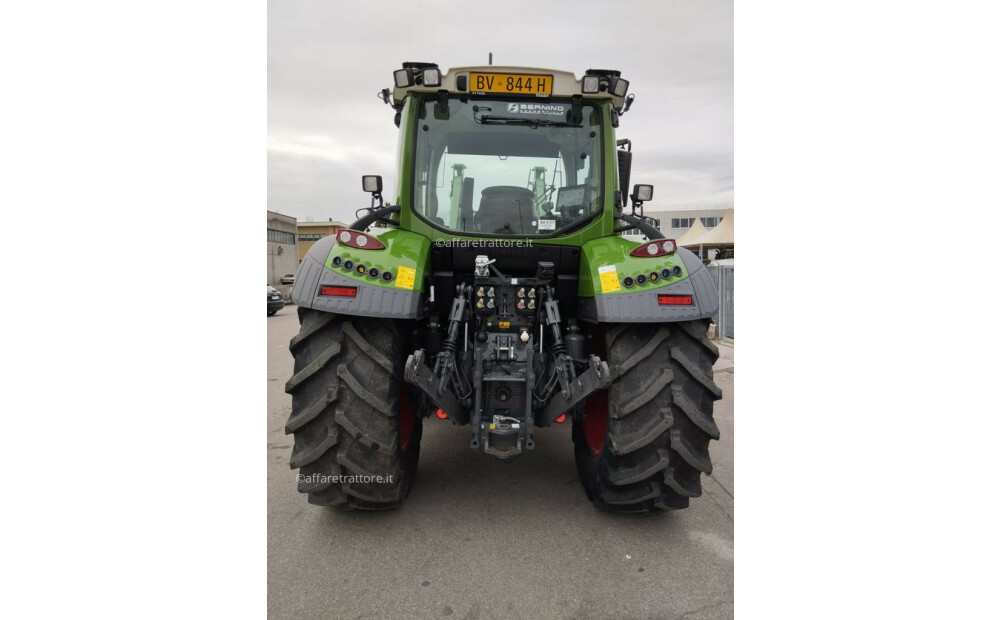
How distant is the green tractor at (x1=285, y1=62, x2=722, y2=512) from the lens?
2.37m

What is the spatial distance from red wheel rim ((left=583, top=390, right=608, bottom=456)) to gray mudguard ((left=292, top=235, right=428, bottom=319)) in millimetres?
1343

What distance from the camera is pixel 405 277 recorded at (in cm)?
240

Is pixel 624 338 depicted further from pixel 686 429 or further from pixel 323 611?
pixel 323 611

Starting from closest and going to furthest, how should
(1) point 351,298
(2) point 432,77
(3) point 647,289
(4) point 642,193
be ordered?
1. (1) point 351,298
2. (3) point 647,289
3. (2) point 432,77
4. (4) point 642,193

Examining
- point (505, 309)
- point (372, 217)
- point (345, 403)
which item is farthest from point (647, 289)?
point (372, 217)

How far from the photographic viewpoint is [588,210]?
118 inches

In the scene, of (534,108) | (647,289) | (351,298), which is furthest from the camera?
(534,108)

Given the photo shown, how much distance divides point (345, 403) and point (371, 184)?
162 cm

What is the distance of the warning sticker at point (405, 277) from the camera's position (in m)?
2.38

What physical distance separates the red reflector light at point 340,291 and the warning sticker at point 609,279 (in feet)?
4.14

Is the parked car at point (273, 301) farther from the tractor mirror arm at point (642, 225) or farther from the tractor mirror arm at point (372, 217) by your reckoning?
the tractor mirror arm at point (642, 225)

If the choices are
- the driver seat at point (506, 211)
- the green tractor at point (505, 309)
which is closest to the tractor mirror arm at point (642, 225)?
the green tractor at point (505, 309)

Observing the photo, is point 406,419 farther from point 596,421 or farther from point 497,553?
point 596,421

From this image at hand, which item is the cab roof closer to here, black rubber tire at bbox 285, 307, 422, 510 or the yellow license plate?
the yellow license plate
